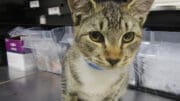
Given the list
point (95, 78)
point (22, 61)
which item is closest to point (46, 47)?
point (22, 61)

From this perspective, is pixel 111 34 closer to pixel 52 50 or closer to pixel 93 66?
pixel 93 66

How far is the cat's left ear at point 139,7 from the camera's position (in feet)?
1.09

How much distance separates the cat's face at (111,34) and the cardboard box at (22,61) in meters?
1.06

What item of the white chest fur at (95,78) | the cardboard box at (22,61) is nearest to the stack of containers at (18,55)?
the cardboard box at (22,61)

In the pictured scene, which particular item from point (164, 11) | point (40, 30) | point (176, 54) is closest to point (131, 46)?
point (164, 11)

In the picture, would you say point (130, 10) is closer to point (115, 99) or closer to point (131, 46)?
point (131, 46)

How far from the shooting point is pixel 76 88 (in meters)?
0.41

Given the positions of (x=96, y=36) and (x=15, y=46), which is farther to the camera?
(x=15, y=46)

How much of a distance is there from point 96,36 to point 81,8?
0.16ft

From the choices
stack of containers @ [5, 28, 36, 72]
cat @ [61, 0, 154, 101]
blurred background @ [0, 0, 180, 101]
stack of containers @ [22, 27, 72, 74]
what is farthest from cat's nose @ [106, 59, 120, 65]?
stack of containers @ [5, 28, 36, 72]

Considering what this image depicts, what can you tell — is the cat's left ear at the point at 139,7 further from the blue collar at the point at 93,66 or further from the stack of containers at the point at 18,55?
the stack of containers at the point at 18,55

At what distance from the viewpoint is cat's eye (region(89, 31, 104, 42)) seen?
13.7 inches

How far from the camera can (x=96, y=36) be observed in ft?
1.17

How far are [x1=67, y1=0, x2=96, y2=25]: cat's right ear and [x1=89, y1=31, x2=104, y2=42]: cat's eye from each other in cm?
3
